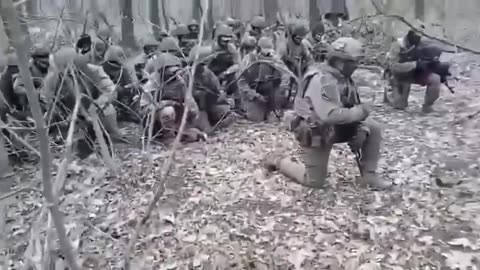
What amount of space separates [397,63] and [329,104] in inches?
158

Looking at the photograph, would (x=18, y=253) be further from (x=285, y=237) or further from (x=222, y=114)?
(x=222, y=114)

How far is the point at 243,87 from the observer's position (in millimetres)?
8414

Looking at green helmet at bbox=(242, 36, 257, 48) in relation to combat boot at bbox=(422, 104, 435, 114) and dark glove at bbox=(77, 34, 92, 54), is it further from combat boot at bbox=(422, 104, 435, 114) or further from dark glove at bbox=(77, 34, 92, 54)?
combat boot at bbox=(422, 104, 435, 114)

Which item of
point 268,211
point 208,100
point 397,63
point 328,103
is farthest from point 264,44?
point 268,211

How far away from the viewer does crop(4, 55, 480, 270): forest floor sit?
429 cm

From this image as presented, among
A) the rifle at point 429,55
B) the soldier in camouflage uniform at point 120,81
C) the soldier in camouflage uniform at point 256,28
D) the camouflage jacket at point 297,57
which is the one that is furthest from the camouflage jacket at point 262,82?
the rifle at point 429,55

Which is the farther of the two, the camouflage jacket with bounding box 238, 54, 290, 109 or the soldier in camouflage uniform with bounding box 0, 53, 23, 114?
the camouflage jacket with bounding box 238, 54, 290, 109

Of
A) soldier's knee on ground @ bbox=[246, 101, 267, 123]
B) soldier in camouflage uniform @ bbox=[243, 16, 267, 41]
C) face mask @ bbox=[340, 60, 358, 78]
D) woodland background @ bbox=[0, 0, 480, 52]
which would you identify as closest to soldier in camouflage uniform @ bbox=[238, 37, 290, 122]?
soldier's knee on ground @ bbox=[246, 101, 267, 123]

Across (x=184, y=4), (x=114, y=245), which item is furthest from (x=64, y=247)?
(x=184, y=4)

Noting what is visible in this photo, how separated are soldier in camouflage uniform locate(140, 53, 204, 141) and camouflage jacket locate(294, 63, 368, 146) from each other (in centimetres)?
214

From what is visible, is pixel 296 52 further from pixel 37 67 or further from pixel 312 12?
pixel 312 12

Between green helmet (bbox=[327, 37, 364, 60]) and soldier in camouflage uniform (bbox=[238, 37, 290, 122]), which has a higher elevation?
green helmet (bbox=[327, 37, 364, 60])

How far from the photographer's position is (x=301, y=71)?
864cm

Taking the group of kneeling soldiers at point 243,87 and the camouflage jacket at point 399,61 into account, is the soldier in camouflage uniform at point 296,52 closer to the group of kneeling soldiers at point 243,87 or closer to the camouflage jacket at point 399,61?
the group of kneeling soldiers at point 243,87
